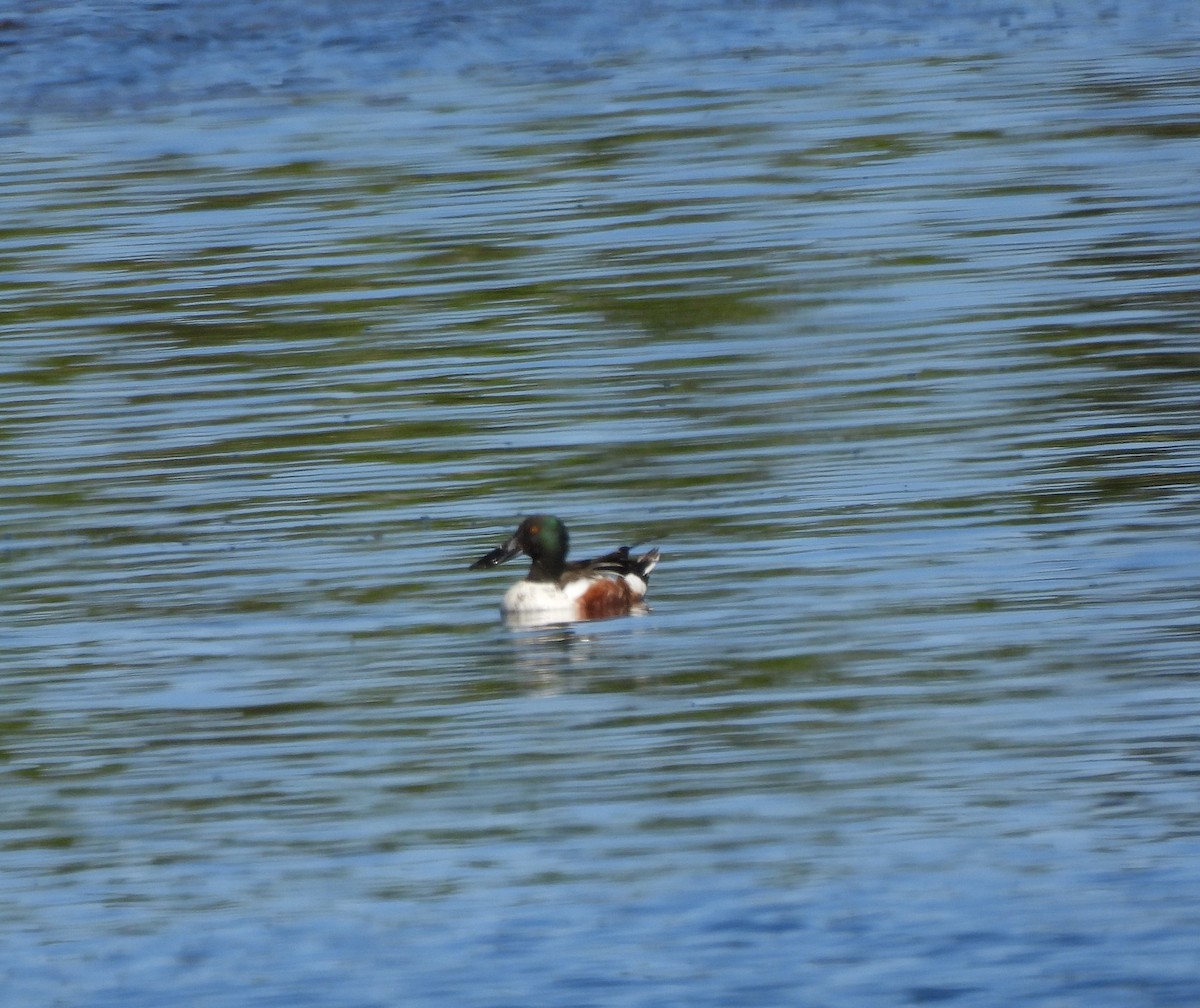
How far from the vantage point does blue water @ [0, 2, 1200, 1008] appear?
775cm

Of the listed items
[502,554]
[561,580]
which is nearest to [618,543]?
[502,554]

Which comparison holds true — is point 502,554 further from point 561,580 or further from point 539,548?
point 561,580

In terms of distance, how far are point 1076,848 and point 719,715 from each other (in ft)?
6.50

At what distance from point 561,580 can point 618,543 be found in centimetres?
102

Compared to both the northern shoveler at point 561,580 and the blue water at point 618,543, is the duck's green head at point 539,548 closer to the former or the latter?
the northern shoveler at point 561,580

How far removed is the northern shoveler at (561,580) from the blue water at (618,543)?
162 millimetres

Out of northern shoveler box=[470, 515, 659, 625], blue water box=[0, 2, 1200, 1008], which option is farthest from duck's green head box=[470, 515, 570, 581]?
blue water box=[0, 2, 1200, 1008]

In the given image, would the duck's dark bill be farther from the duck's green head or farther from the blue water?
the blue water

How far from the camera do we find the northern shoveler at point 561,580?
38.6ft

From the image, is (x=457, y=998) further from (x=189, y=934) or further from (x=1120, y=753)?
(x=1120, y=753)

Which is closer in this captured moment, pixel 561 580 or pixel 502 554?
pixel 561 580

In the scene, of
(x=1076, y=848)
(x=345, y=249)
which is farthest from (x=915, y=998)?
(x=345, y=249)

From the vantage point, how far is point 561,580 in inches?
473

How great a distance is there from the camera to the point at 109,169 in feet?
85.6
